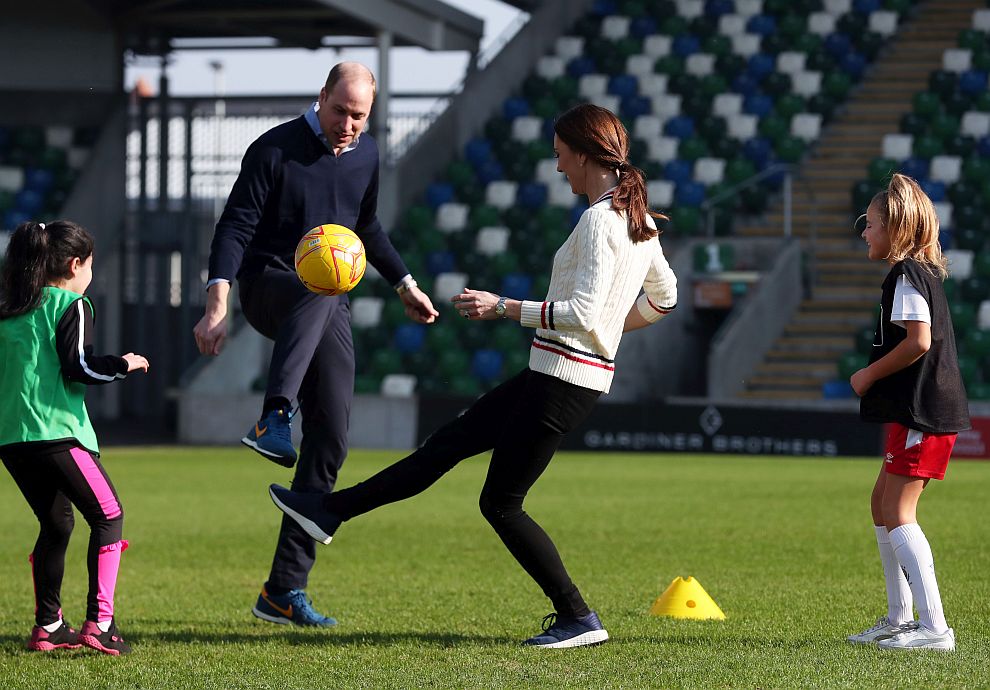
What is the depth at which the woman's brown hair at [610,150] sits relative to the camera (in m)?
5.57

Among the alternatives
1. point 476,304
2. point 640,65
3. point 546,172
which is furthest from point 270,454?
point 640,65

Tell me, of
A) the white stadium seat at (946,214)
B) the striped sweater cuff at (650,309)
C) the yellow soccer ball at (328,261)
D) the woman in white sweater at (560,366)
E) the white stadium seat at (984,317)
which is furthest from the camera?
the white stadium seat at (946,214)

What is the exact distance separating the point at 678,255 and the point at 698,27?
6.90 m

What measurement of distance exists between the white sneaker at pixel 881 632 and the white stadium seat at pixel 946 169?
63.8 feet

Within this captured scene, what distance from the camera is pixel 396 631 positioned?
6.43m

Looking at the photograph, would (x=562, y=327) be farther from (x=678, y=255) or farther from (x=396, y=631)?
(x=678, y=255)

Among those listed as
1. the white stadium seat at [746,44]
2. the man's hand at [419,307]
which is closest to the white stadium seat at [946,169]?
the white stadium seat at [746,44]

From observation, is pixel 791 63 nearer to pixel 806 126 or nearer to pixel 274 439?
pixel 806 126

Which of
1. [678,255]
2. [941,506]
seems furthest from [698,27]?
[941,506]

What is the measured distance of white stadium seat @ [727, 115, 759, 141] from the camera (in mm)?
26422

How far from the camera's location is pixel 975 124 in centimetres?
2525

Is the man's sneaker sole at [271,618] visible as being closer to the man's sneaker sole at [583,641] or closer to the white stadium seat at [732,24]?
the man's sneaker sole at [583,641]

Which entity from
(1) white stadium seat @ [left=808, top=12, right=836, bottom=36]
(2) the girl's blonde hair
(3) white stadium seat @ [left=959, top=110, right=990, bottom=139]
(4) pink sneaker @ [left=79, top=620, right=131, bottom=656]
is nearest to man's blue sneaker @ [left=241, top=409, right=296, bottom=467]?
(4) pink sneaker @ [left=79, top=620, right=131, bottom=656]

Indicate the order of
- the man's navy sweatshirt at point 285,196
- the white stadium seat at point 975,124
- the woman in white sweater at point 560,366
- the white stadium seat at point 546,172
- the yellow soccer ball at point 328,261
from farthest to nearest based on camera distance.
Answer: the white stadium seat at point 546,172 < the white stadium seat at point 975,124 < the man's navy sweatshirt at point 285,196 < the yellow soccer ball at point 328,261 < the woman in white sweater at point 560,366
